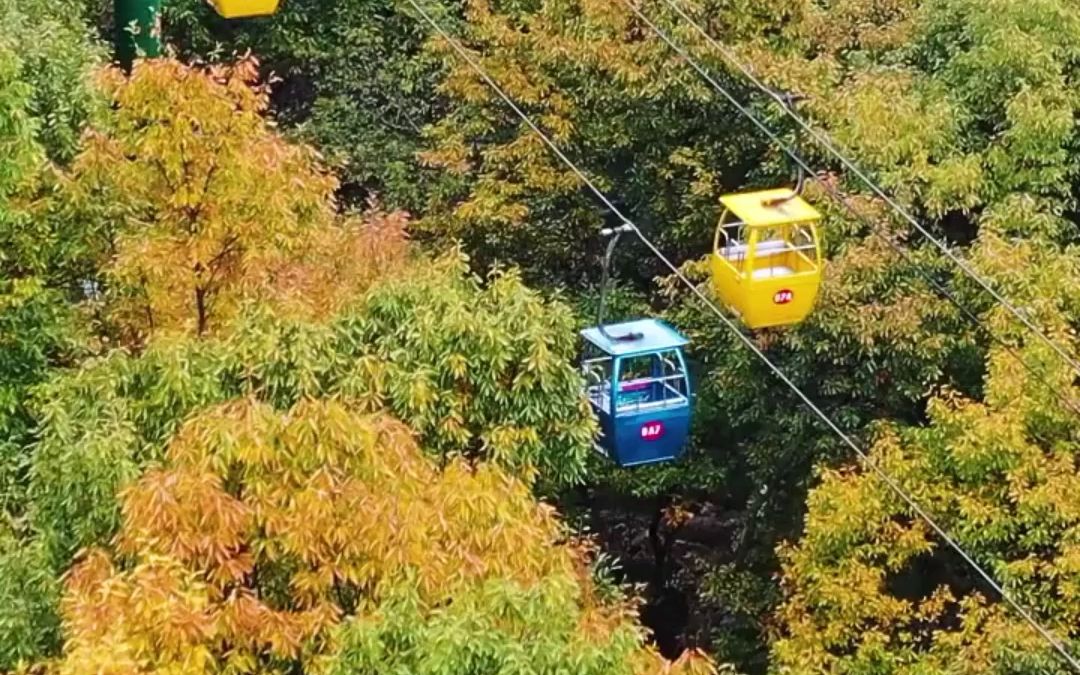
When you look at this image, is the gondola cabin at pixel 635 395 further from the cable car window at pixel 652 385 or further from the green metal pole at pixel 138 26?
the green metal pole at pixel 138 26

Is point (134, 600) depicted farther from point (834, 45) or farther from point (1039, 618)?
point (834, 45)

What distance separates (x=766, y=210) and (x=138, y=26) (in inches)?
190

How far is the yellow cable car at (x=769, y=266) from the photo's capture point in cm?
1134

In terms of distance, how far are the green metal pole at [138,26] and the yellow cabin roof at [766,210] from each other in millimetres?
4531

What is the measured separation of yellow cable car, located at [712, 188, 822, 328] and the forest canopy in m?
0.90

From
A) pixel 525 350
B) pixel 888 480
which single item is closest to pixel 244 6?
pixel 525 350

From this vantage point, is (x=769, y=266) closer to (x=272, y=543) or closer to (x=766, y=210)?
(x=766, y=210)

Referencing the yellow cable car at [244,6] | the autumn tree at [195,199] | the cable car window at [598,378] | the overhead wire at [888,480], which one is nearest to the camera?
the overhead wire at [888,480]

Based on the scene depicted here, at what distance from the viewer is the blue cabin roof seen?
1298cm

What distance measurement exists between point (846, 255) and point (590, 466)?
352 centimetres

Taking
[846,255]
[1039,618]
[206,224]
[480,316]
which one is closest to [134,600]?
[480,316]

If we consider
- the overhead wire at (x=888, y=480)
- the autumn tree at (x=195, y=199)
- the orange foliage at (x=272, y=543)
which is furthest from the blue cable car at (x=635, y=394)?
the orange foliage at (x=272, y=543)

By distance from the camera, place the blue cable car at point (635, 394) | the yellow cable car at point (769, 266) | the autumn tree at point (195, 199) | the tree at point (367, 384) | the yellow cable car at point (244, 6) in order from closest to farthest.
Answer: the tree at point (367, 384)
the autumn tree at point (195, 199)
the yellow cable car at point (769, 266)
the yellow cable car at point (244, 6)
the blue cable car at point (635, 394)

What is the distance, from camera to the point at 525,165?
17.2 m
